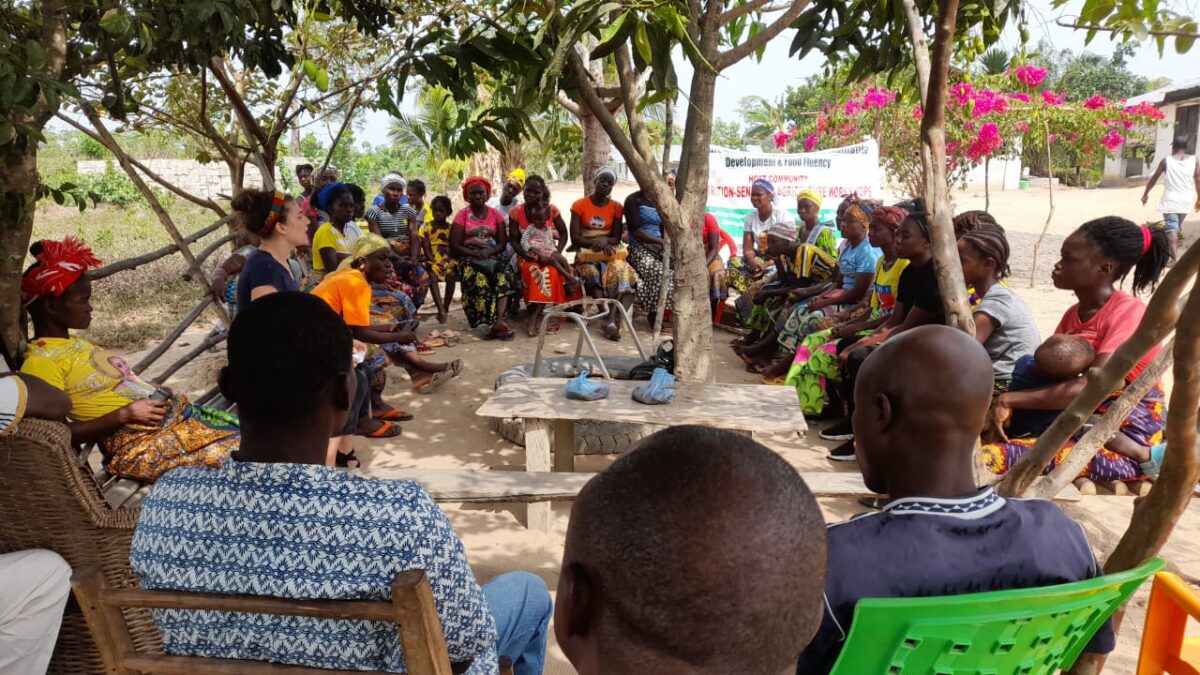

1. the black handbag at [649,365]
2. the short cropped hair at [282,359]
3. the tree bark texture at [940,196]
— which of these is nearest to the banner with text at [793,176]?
the black handbag at [649,365]

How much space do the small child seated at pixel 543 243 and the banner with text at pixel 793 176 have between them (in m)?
2.42

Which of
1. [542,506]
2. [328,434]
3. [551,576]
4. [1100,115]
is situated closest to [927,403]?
[328,434]

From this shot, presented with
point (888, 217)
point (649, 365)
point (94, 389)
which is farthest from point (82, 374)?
point (888, 217)

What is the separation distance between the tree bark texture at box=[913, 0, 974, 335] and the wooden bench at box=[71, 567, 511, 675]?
1303 mm

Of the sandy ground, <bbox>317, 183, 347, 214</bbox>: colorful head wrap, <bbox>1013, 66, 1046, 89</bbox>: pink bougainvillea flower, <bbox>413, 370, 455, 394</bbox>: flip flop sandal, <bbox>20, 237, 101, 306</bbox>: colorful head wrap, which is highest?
<bbox>1013, 66, 1046, 89</bbox>: pink bougainvillea flower

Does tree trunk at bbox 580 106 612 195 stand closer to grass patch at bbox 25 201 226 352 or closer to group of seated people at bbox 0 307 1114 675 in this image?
grass patch at bbox 25 201 226 352

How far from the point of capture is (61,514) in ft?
7.04

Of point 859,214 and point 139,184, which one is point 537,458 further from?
point 859,214

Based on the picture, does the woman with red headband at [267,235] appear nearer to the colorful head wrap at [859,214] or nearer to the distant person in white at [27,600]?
the distant person in white at [27,600]

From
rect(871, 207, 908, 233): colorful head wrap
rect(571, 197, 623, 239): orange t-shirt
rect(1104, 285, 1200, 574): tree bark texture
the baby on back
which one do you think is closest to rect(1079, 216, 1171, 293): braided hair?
the baby on back

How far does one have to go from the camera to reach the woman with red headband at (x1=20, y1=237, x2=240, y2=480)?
3.01 meters

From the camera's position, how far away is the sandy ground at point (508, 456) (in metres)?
3.38

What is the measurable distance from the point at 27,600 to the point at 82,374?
1.24m

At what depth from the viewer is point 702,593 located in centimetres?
84
